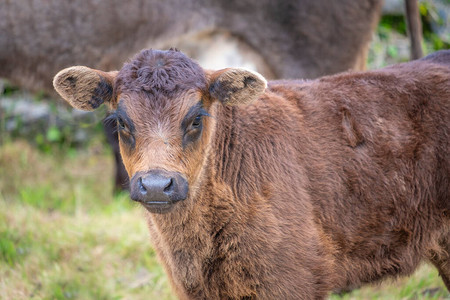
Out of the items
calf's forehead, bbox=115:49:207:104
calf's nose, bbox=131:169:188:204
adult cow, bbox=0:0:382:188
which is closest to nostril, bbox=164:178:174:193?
calf's nose, bbox=131:169:188:204

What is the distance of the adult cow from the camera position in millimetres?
6547

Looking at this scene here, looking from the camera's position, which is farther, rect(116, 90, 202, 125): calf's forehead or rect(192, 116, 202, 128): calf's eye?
rect(192, 116, 202, 128): calf's eye

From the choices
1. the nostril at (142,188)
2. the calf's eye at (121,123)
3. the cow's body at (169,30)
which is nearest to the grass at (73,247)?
the cow's body at (169,30)

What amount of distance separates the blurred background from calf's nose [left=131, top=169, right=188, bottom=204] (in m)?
1.16

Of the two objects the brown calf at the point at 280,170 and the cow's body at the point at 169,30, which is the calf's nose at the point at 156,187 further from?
the cow's body at the point at 169,30

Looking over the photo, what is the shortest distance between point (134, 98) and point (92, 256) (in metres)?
2.84

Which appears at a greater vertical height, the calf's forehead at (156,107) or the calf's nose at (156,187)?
the calf's forehead at (156,107)

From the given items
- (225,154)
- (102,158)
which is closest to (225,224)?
(225,154)

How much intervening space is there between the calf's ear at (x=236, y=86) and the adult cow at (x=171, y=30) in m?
3.09

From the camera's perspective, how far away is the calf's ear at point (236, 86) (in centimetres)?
366

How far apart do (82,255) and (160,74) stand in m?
2.96

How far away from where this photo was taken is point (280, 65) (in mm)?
6770

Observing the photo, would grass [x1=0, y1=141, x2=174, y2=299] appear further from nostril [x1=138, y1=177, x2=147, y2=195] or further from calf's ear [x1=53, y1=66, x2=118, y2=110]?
nostril [x1=138, y1=177, x2=147, y2=195]

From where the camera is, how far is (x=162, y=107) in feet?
11.6
